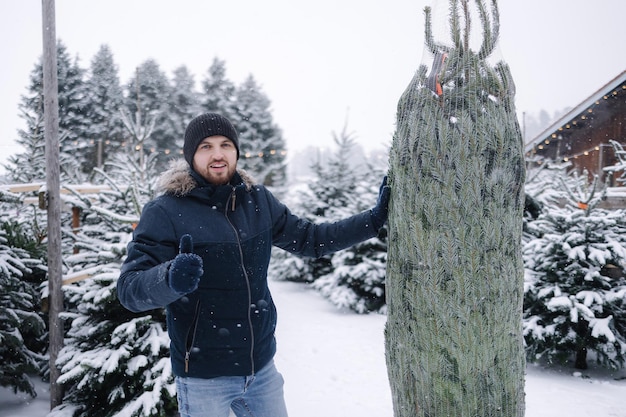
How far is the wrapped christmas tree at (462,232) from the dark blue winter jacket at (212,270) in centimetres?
72

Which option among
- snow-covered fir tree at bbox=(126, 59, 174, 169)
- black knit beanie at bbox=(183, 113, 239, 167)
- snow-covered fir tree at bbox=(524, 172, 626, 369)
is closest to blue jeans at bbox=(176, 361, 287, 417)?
black knit beanie at bbox=(183, 113, 239, 167)

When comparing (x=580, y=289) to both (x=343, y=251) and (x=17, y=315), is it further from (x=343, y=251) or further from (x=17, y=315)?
(x=17, y=315)

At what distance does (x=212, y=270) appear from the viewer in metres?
2.10

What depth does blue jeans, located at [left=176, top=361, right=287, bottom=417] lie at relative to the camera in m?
2.11

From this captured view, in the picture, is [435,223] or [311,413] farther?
[311,413]

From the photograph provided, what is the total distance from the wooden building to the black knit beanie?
5.80 meters

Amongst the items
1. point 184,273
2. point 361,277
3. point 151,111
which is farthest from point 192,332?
point 151,111

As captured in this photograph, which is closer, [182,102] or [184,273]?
[184,273]

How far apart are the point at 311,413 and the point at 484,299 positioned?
9.71ft

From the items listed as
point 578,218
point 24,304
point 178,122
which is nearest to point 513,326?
point 578,218

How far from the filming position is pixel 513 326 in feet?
6.57

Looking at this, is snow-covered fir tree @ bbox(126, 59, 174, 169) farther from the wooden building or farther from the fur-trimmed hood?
the fur-trimmed hood

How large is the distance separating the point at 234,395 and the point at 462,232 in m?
1.35

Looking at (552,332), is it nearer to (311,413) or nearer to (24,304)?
(311,413)
